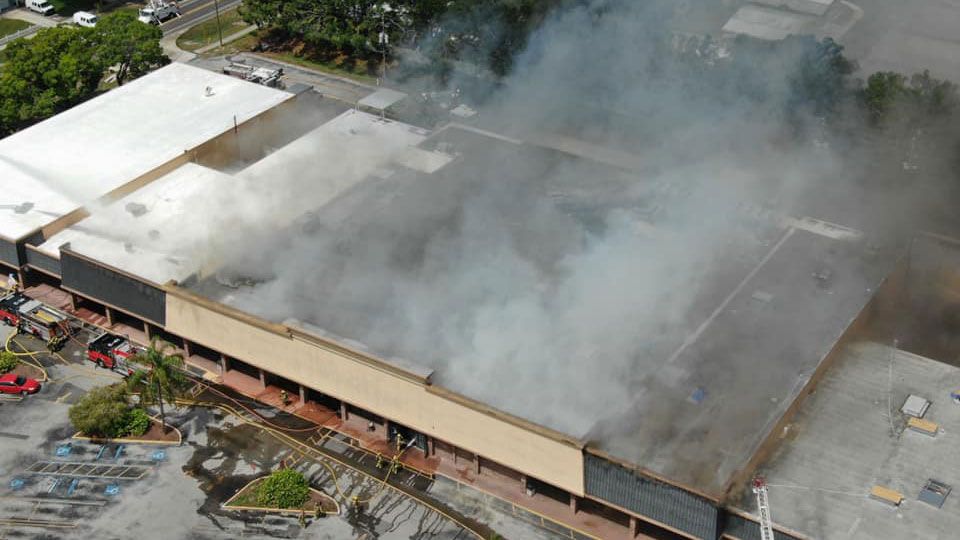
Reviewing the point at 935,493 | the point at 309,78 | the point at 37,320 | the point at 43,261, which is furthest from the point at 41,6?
the point at 935,493

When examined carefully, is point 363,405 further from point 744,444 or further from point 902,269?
point 902,269

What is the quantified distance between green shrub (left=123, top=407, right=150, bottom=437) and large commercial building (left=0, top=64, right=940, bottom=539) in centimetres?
373

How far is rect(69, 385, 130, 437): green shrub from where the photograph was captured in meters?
42.2

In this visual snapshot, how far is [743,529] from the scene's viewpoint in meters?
35.2

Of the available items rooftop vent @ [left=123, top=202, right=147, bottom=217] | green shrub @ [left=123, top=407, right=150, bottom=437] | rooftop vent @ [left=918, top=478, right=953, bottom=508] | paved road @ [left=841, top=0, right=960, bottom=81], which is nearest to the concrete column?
green shrub @ [left=123, top=407, right=150, bottom=437]

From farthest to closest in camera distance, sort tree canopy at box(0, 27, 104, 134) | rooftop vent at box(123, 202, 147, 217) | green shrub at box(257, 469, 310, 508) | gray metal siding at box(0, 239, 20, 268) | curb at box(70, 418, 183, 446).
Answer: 1. tree canopy at box(0, 27, 104, 134)
2. rooftop vent at box(123, 202, 147, 217)
3. gray metal siding at box(0, 239, 20, 268)
4. curb at box(70, 418, 183, 446)
5. green shrub at box(257, 469, 310, 508)

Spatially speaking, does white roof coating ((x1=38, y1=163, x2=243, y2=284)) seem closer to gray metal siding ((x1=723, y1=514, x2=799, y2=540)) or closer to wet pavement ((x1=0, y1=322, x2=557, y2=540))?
wet pavement ((x1=0, y1=322, x2=557, y2=540))

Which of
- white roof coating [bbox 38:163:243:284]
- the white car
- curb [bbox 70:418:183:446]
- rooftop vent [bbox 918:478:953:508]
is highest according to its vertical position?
white roof coating [bbox 38:163:243:284]

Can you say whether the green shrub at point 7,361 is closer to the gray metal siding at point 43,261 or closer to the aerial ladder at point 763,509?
the gray metal siding at point 43,261

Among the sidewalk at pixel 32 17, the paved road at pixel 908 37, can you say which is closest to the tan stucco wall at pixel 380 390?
the sidewalk at pixel 32 17

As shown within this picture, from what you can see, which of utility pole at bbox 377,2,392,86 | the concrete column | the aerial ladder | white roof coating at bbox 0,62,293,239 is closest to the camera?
the aerial ladder

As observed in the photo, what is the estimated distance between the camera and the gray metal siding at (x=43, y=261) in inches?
1922

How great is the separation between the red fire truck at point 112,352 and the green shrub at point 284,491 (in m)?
9.86

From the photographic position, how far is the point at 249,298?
44.5 m
